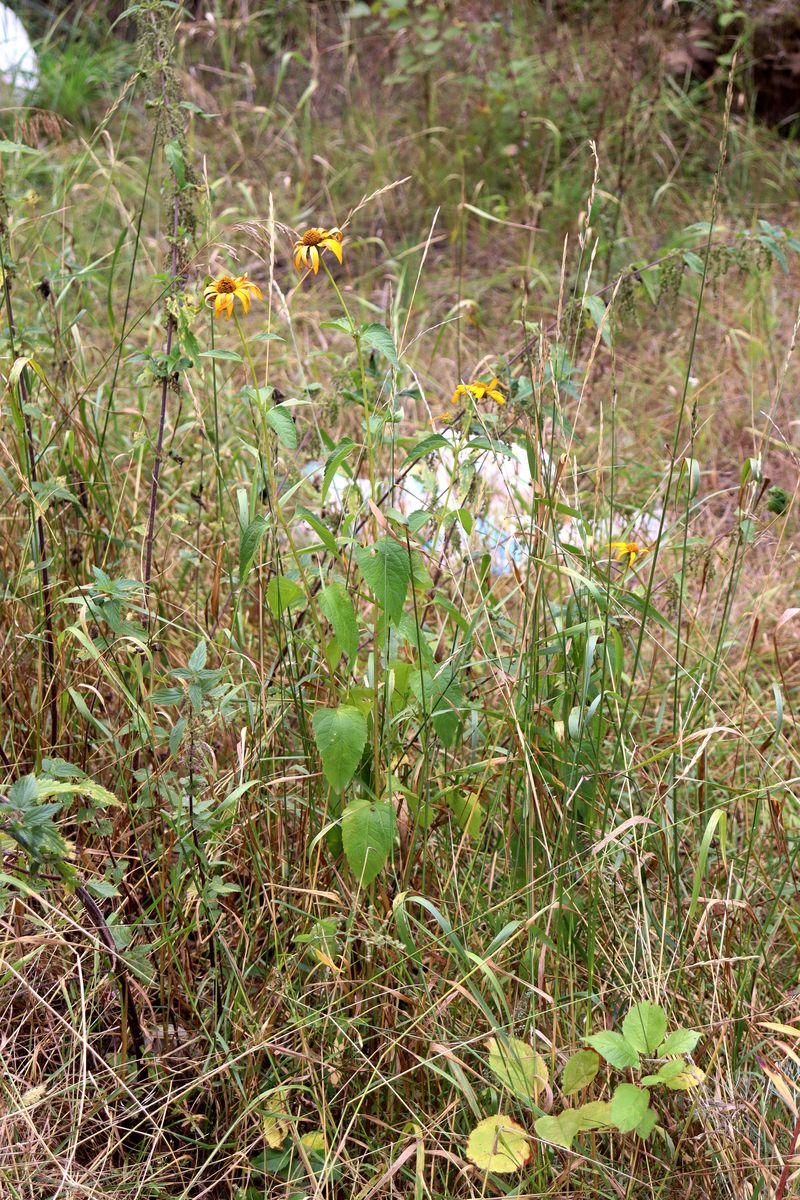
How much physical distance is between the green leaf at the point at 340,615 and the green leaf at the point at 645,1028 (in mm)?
505

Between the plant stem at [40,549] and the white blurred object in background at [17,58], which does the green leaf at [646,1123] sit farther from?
the white blurred object in background at [17,58]

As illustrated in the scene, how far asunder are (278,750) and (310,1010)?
1.23ft

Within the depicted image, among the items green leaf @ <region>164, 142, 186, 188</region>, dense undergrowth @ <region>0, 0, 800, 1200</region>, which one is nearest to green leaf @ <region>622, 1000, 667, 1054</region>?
dense undergrowth @ <region>0, 0, 800, 1200</region>

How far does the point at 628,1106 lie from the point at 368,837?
397 millimetres

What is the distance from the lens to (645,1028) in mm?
1226

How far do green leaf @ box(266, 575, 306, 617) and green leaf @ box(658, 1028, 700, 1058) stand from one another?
0.65 meters

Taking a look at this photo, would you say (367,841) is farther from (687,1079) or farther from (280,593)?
(687,1079)

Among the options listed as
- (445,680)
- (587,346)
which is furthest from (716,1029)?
(587,346)

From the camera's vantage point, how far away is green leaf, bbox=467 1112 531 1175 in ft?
4.02

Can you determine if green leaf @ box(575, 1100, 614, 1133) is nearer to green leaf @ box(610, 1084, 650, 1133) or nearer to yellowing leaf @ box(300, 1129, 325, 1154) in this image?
green leaf @ box(610, 1084, 650, 1133)

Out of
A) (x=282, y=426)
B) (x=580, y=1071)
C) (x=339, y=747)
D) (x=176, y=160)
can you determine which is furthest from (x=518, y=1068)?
(x=176, y=160)

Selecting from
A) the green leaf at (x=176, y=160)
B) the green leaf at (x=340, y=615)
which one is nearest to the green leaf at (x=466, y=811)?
the green leaf at (x=340, y=615)

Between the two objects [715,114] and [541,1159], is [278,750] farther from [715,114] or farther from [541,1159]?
[715,114]

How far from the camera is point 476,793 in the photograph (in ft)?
5.00
